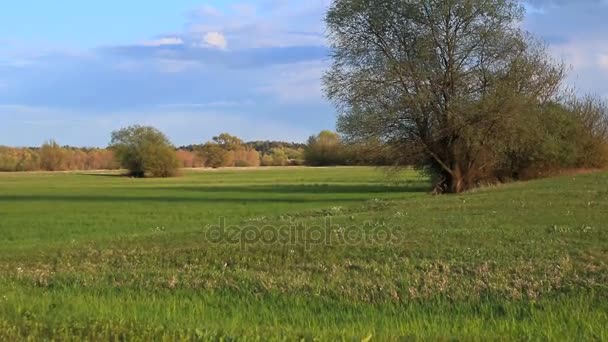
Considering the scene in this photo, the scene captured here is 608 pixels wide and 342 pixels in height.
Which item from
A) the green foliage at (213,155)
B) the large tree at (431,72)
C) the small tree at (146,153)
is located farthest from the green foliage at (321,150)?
the large tree at (431,72)

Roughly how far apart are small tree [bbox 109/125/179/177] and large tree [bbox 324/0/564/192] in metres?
102

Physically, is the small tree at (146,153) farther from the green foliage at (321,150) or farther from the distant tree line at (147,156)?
the green foliage at (321,150)

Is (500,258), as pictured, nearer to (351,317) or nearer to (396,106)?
(351,317)

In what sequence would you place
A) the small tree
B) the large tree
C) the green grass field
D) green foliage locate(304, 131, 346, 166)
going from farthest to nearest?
green foliage locate(304, 131, 346, 166), the small tree, the large tree, the green grass field

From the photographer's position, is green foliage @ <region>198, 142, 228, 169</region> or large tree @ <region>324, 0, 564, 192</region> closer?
large tree @ <region>324, 0, 564, 192</region>

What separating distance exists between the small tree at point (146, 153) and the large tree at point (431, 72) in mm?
102097

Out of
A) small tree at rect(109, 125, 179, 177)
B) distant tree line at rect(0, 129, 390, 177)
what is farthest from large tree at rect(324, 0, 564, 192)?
small tree at rect(109, 125, 179, 177)

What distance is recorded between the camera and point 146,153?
133m

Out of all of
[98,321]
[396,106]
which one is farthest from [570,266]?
[396,106]

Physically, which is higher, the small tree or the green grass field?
the small tree

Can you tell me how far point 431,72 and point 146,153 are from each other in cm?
10533

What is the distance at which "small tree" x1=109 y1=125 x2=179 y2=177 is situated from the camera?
133375 mm

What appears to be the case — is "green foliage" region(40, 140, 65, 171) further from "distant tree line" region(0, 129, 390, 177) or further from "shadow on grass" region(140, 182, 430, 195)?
"shadow on grass" region(140, 182, 430, 195)

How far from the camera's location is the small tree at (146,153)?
438 feet
